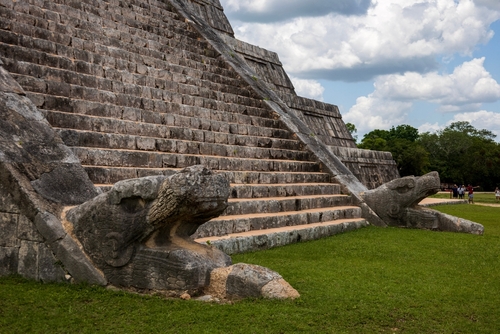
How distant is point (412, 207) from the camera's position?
9.66 m

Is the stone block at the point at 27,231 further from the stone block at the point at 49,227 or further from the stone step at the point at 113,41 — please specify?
the stone step at the point at 113,41

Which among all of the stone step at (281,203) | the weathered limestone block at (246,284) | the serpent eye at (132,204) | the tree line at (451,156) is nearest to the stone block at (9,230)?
the serpent eye at (132,204)

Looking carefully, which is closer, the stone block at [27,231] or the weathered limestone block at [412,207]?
the stone block at [27,231]

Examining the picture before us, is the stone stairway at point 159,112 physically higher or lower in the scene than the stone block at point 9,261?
higher

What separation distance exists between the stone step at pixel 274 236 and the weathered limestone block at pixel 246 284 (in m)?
1.28

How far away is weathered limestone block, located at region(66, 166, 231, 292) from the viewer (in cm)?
429

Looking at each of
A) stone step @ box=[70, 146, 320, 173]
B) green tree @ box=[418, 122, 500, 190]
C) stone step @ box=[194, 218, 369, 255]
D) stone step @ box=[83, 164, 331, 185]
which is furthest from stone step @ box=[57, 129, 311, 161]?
green tree @ box=[418, 122, 500, 190]

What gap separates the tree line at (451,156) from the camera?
42.5m

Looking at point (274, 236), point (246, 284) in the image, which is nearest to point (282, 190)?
point (274, 236)

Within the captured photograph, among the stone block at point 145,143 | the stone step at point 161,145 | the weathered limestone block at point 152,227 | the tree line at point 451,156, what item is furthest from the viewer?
the tree line at point 451,156

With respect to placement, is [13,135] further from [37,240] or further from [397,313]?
[397,313]

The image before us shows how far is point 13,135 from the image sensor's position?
5262mm

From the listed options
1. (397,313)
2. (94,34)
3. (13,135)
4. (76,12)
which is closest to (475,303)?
(397,313)

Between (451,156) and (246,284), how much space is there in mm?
53810
